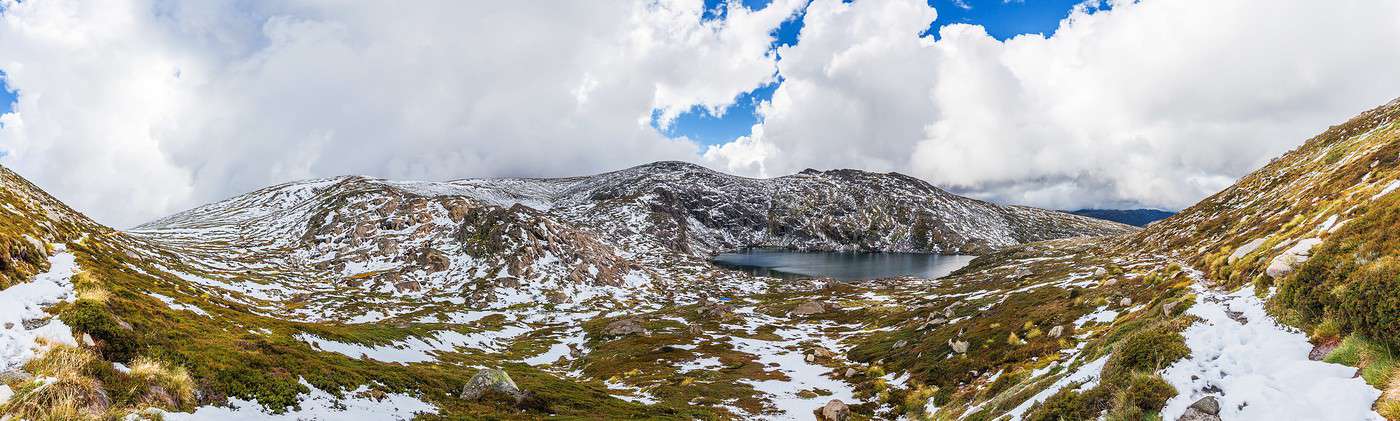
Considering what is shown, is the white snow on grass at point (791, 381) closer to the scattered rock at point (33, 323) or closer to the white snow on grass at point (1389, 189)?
the white snow on grass at point (1389, 189)

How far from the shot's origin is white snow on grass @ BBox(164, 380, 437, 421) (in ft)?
49.6

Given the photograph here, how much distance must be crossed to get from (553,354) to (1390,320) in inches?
2985

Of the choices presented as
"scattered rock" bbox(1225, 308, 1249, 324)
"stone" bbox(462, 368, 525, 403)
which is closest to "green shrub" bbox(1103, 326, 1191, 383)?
"scattered rock" bbox(1225, 308, 1249, 324)

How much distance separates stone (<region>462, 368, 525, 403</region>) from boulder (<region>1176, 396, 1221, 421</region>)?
91.9 feet

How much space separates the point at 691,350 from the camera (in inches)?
2630

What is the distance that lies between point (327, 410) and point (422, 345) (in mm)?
44380

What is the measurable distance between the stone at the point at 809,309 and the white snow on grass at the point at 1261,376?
8927 cm

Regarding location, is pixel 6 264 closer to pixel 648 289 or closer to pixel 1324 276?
pixel 1324 276

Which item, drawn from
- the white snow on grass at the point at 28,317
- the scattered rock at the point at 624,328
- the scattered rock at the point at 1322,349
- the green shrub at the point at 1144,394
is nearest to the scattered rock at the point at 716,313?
the scattered rock at the point at 624,328

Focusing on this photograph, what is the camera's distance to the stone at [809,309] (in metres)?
103

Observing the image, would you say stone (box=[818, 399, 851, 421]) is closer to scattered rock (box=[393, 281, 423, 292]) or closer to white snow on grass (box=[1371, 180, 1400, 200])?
white snow on grass (box=[1371, 180, 1400, 200])

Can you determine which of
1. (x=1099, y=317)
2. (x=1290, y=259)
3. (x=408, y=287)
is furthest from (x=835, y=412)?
(x=408, y=287)

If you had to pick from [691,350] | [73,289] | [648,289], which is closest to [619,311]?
[648,289]

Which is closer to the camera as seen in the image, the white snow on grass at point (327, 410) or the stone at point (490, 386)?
the white snow on grass at point (327, 410)
